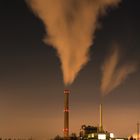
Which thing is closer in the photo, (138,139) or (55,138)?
(138,139)

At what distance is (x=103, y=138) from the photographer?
331ft

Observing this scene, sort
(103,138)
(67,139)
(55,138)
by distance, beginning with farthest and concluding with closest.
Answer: (55,138) → (67,139) → (103,138)

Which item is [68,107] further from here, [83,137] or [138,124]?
[138,124]

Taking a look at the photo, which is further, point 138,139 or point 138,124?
point 138,124

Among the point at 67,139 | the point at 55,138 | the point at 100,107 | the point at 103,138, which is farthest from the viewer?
the point at 55,138

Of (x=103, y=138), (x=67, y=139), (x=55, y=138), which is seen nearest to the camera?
(x=103, y=138)

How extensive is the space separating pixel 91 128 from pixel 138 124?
1549cm

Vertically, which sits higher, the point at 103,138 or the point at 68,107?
the point at 68,107

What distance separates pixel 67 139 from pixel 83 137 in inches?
454

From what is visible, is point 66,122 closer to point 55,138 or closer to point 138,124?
point 138,124

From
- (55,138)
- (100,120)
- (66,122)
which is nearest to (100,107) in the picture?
(100,120)

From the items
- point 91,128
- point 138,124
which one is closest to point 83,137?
point 91,128

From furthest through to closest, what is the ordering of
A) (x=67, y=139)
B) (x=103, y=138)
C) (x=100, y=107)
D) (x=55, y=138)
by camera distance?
(x=55, y=138) → (x=67, y=139) → (x=100, y=107) → (x=103, y=138)

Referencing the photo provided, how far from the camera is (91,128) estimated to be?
118500 mm
